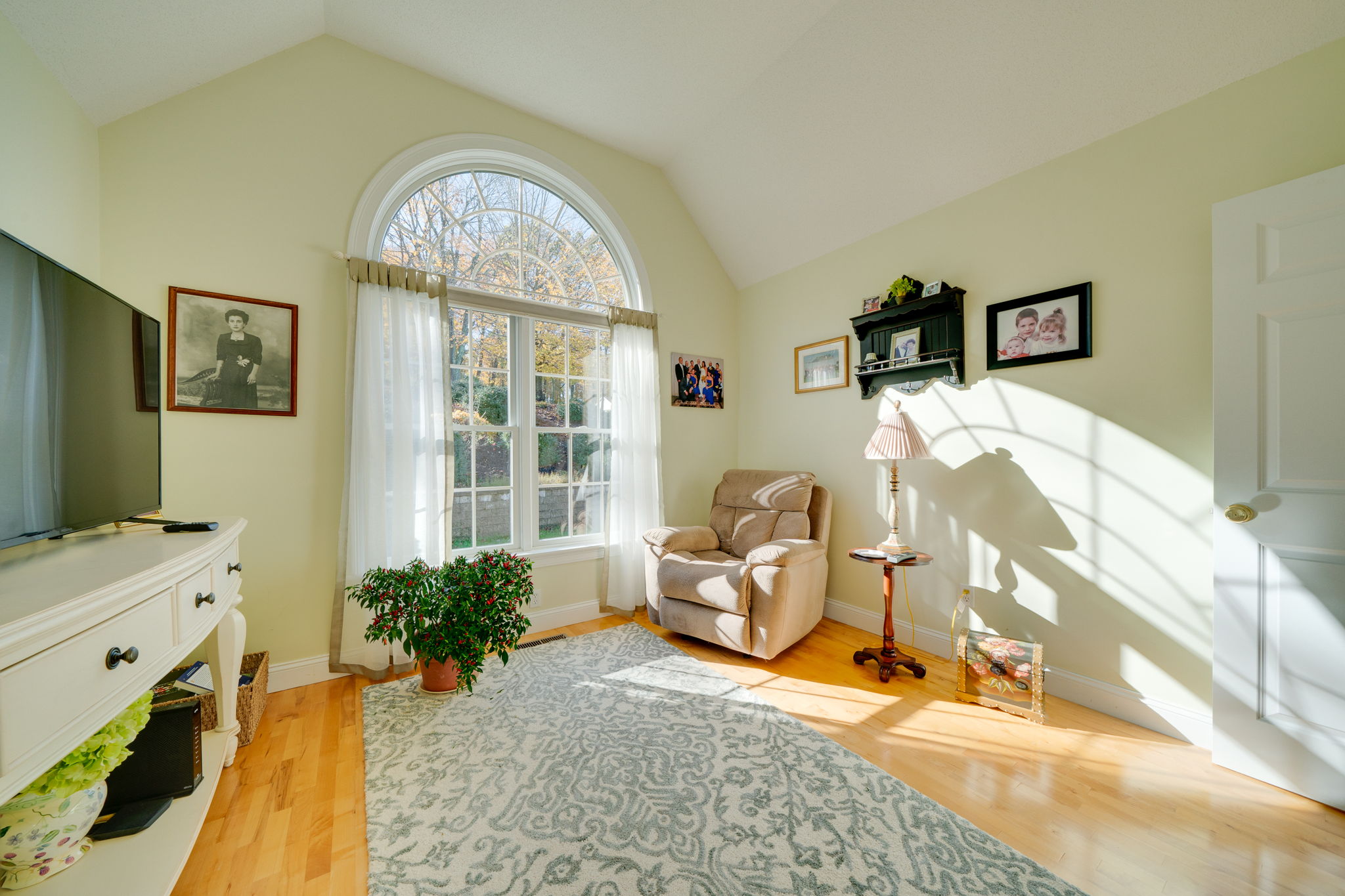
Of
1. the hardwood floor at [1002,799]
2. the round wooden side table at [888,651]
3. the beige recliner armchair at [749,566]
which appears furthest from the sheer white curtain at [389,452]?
the round wooden side table at [888,651]

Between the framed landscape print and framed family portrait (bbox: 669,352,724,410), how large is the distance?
2.31 meters

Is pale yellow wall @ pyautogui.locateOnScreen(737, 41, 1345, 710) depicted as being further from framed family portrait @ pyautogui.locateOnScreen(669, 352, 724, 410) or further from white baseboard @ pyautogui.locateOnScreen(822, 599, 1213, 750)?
framed family portrait @ pyautogui.locateOnScreen(669, 352, 724, 410)

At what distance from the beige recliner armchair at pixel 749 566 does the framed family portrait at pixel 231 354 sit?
2140 millimetres

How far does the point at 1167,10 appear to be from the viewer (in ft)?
6.23

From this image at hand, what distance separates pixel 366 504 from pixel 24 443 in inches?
62.8

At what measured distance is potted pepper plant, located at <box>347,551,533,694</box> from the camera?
2.29 meters

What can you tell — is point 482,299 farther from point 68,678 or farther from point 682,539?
point 68,678

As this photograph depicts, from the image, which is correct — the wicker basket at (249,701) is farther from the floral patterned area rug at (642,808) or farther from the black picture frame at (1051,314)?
the black picture frame at (1051,314)

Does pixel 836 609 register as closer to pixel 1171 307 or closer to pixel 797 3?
pixel 1171 307

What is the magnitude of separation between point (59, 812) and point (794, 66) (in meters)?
3.86

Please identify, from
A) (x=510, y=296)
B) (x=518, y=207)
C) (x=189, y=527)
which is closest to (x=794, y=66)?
(x=518, y=207)

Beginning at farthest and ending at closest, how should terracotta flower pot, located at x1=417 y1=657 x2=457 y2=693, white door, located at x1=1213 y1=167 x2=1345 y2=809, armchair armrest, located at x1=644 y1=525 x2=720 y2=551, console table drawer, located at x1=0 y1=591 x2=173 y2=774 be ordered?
armchair armrest, located at x1=644 y1=525 x2=720 y2=551 < terracotta flower pot, located at x1=417 y1=657 x2=457 y2=693 < white door, located at x1=1213 y1=167 x2=1345 y2=809 < console table drawer, located at x1=0 y1=591 x2=173 y2=774

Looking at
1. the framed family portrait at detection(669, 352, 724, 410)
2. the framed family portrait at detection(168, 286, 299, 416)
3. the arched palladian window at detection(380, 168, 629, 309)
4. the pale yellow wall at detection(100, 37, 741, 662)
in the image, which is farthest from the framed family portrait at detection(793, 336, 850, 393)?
the framed family portrait at detection(168, 286, 299, 416)

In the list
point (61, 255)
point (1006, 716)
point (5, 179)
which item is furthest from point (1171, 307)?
point (61, 255)
